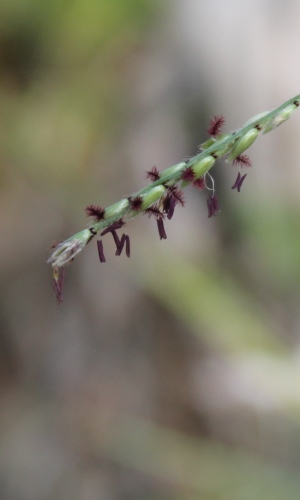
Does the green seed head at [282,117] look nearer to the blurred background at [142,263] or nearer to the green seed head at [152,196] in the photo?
the green seed head at [152,196]

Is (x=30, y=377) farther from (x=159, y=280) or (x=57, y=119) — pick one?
(x=57, y=119)

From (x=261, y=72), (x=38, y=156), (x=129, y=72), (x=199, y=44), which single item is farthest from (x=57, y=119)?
(x=261, y=72)

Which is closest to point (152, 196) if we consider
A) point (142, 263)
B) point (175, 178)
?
point (175, 178)

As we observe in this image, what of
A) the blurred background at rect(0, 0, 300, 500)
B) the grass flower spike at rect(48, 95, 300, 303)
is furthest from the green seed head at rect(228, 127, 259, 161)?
the blurred background at rect(0, 0, 300, 500)

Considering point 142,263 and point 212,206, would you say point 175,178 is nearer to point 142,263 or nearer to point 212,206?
point 212,206

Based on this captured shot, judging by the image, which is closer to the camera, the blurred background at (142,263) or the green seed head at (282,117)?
the green seed head at (282,117)

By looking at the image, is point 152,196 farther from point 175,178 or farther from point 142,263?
point 142,263

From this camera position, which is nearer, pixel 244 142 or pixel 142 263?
pixel 244 142

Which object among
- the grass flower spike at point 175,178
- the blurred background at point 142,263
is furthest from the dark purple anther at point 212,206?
the blurred background at point 142,263
